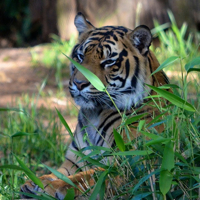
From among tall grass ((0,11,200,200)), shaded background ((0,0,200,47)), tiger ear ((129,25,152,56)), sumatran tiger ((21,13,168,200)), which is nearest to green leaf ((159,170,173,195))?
tall grass ((0,11,200,200))

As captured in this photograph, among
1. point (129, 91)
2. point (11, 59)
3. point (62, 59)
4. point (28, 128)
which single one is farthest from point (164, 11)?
point (129, 91)

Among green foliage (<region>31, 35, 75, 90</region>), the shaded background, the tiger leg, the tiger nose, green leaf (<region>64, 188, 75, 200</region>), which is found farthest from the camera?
the shaded background

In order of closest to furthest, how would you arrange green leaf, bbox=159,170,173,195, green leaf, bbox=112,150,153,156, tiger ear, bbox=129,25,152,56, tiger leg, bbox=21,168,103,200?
green leaf, bbox=159,170,173,195 < green leaf, bbox=112,150,153,156 < tiger leg, bbox=21,168,103,200 < tiger ear, bbox=129,25,152,56

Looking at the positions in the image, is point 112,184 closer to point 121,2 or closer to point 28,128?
point 28,128

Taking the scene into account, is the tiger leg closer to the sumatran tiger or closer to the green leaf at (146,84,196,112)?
the sumatran tiger

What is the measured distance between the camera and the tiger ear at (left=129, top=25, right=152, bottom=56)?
232cm

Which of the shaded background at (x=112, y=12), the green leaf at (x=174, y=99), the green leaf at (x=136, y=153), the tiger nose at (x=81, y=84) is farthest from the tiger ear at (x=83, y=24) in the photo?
the shaded background at (x=112, y=12)

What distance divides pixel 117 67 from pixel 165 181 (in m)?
1.06

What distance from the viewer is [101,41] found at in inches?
92.1

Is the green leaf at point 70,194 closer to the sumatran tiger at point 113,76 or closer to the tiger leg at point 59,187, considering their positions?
the tiger leg at point 59,187

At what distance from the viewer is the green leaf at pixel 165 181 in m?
1.37

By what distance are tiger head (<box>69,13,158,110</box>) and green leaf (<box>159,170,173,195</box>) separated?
904mm

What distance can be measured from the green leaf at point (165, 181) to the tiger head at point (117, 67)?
2.97 ft

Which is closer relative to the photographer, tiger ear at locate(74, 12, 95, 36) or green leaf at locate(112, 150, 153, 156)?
green leaf at locate(112, 150, 153, 156)
